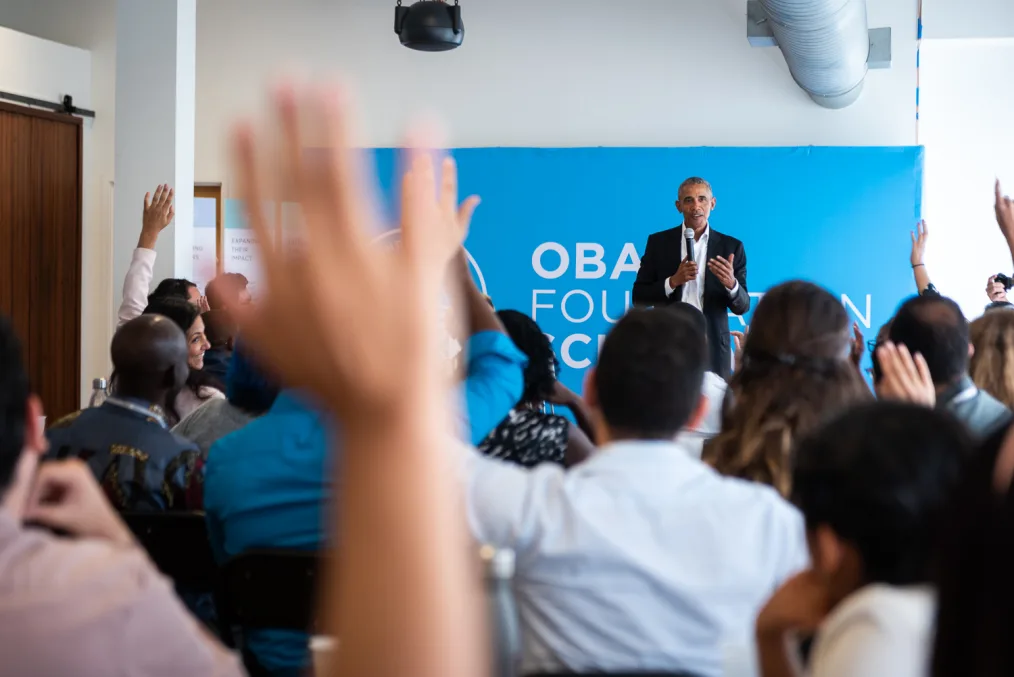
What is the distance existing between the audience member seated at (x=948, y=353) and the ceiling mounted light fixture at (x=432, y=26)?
13.0 feet

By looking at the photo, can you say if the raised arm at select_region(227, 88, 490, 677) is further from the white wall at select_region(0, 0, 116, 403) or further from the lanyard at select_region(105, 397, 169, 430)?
the white wall at select_region(0, 0, 116, 403)

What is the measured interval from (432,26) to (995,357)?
398 centimetres

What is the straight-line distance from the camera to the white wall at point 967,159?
7.54 metres

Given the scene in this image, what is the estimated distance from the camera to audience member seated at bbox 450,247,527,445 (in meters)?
2.14

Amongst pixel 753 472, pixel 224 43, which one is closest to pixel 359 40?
pixel 224 43

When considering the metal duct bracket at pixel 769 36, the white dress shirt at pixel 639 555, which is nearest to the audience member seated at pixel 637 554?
the white dress shirt at pixel 639 555

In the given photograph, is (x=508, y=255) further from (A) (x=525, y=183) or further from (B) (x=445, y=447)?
(B) (x=445, y=447)

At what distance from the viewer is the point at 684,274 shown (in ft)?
17.5

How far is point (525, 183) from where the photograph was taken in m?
7.86

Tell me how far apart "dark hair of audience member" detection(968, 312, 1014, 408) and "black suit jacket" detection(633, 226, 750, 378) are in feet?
8.16

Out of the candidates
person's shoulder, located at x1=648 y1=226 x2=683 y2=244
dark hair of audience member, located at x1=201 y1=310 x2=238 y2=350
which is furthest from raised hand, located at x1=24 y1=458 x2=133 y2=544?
person's shoulder, located at x1=648 y1=226 x2=683 y2=244

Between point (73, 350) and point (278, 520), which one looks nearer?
point (278, 520)

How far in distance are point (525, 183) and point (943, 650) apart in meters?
7.22

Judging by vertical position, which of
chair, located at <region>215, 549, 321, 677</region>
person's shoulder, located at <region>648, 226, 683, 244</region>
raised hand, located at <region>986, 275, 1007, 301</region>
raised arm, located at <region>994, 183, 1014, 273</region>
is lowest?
chair, located at <region>215, 549, 321, 677</region>
